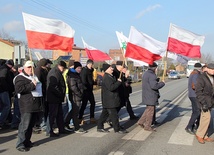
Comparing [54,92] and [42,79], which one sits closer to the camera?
[54,92]

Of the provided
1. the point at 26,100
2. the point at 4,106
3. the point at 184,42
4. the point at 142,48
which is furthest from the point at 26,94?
the point at 184,42

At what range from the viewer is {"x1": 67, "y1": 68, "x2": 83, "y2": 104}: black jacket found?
7.61 metres

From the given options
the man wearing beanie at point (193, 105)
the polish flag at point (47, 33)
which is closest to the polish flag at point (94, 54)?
the polish flag at point (47, 33)

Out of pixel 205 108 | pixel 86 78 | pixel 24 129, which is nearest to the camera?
pixel 24 129

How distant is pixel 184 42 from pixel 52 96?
4124 mm

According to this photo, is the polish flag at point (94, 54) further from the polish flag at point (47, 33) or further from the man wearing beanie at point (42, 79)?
the man wearing beanie at point (42, 79)

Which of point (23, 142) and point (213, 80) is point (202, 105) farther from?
point (23, 142)

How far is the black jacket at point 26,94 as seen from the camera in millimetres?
5723

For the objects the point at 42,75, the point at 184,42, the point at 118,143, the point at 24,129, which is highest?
the point at 184,42

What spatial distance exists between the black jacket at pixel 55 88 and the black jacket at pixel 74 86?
657mm

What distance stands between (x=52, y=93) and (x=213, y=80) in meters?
3.71

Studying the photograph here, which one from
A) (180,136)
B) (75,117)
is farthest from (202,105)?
(75,117)

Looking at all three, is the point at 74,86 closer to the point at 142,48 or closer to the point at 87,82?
the point at 87,82

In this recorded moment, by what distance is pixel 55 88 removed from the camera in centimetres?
680
